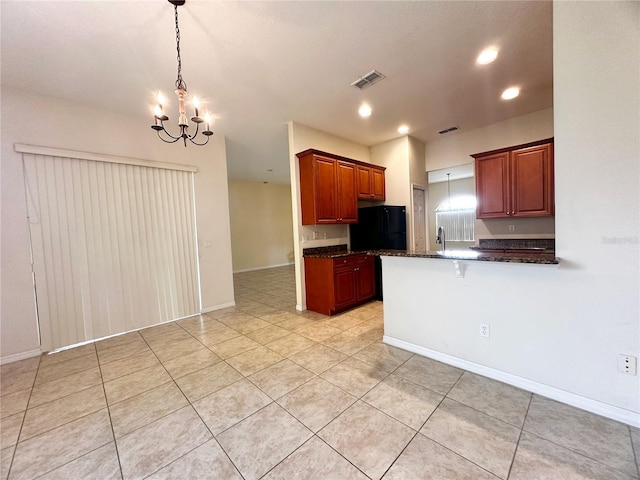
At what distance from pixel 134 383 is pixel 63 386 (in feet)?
2.19

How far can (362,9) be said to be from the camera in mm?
1981

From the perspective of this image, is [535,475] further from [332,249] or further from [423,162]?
[423,162]

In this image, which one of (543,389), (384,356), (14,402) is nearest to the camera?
(543,389)

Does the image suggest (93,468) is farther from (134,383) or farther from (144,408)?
(134,383)

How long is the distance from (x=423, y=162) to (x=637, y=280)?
4322 millimetres

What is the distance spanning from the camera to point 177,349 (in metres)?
2.97

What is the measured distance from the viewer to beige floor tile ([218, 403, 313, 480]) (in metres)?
1.44

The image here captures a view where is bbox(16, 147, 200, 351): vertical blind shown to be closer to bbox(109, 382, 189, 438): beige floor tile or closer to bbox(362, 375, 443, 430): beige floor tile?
bbox(109, 382, 189, 438): beige floor tile

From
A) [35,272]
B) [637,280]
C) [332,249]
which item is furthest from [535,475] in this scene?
[35,272]

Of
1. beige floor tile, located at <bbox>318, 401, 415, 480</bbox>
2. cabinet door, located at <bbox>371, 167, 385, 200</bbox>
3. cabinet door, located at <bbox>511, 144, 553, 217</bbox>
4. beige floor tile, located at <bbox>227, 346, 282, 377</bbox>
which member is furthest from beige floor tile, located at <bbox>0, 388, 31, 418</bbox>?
cabinet door, located at <bbox>511, 144, 553, 217</bbox>

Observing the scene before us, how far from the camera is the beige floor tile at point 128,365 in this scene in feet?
8.13

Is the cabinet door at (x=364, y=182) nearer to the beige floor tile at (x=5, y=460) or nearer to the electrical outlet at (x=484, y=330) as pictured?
the electrical outlet at (x=484, y=330)

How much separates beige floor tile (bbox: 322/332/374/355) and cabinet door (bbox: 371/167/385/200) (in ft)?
9.72

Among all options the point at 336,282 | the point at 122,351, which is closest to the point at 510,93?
the point at 336,282
